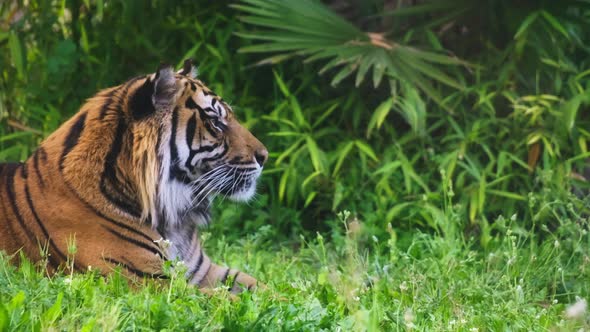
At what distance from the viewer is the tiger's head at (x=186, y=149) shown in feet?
13.6

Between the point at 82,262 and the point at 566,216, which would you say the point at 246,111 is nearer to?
the point at 566,216

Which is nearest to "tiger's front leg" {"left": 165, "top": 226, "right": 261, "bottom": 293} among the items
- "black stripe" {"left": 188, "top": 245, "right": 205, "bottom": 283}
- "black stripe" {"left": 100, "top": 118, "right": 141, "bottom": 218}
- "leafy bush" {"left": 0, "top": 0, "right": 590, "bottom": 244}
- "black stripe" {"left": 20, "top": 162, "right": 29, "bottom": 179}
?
"black stripe" {"left": 188, "top": 245, "right": 205, "bottom": 283}

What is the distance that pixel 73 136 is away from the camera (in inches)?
165

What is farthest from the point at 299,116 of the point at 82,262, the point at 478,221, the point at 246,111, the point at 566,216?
the point at 82,262

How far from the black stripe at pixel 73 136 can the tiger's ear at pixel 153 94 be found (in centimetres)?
22

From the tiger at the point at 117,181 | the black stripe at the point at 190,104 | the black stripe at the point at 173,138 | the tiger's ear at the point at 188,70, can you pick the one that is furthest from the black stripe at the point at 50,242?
the tiger's ear at the point at 188,70

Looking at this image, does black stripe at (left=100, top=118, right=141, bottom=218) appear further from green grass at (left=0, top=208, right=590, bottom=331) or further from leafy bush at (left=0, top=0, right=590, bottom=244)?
leafy bush at (left=0, top=0, right=590, bottom=244)

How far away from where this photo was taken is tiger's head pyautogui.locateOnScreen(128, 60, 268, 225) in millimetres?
4156

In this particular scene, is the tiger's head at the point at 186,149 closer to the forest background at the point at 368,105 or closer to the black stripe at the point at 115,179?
the black stripe at the point at 115,179

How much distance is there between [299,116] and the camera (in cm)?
612

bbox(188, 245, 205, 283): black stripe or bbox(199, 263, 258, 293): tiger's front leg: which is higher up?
bbox(188, 245, 205, 283): black stripe

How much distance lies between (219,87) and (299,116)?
51cm

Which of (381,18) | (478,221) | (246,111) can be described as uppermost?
(381,18)

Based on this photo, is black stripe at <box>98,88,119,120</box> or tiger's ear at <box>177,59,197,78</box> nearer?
black stripe at <box>98,88,119,120</box>
